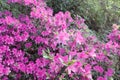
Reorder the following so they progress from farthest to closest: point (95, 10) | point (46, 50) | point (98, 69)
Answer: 1. point (95, 10)
2. point (98, 69)
3. point (46, 50)

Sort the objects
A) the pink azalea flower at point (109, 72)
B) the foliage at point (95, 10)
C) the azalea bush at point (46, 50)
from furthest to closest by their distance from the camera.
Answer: the foliage at point (95, 10)
the pink azalea flower at point (109, 72)
the azalea bush at point (46, 50)

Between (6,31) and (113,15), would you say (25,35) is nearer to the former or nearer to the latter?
(6,31)

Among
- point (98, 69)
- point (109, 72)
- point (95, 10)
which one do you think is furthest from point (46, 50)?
point (95, 10)

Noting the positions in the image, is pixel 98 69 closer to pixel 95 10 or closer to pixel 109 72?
pixel 109 72

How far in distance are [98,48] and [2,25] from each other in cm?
114

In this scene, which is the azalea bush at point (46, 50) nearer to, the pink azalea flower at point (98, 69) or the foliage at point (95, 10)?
the pink azalea flower at point (98, 69)

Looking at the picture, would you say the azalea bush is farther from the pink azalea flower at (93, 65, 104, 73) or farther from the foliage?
Answer: the foliage

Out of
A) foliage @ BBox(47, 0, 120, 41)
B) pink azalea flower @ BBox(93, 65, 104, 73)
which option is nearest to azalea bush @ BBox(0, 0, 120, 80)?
pink azalea flower @ BBox(93, 65, 104, 73)

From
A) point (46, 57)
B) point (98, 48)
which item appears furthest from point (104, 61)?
point (46, 57)

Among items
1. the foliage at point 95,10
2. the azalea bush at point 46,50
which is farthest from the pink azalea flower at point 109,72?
the foliage at point 95,10

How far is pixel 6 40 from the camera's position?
2.92 m

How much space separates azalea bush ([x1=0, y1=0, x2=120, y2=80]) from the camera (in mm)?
2775

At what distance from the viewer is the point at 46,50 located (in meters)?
3.01

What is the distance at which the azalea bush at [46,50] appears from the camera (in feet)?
9.11
